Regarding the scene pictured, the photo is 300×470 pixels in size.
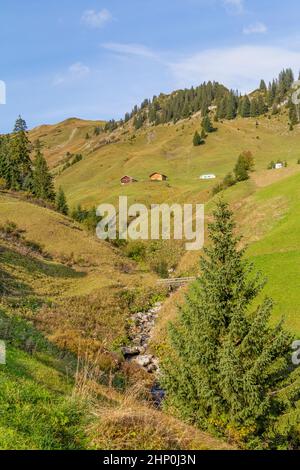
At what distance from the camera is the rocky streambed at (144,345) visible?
2808 centimetres

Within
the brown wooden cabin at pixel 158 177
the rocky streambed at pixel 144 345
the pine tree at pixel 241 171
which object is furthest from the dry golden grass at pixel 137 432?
the brown wooden cabin at pixel 158 177

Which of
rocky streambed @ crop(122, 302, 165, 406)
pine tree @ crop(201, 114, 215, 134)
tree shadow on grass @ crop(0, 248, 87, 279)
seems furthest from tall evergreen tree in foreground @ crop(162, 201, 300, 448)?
pine tree @ crop(201, 114, 215, 134)

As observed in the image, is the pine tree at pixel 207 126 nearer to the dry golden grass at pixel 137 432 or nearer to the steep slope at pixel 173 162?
the steep slope at pixel 173 162

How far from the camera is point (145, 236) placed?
8000cm

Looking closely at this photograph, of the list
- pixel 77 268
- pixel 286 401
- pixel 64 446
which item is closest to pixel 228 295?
pixel 286 401

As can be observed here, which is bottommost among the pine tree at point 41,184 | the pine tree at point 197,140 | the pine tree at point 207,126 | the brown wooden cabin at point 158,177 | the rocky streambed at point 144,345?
the rocky streambed at point 144,345

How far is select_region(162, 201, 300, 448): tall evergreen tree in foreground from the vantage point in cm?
1597

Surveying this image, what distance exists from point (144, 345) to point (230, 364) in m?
21.3

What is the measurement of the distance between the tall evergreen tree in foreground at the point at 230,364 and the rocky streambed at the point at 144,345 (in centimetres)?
668

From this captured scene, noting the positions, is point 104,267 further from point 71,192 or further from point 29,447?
point 71,192

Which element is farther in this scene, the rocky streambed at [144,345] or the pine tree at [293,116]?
the pine tree at [293,116]

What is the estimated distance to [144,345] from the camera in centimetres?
3659

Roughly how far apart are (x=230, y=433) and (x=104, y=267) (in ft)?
154

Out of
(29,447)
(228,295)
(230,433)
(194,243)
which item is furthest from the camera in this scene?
(194,243)
